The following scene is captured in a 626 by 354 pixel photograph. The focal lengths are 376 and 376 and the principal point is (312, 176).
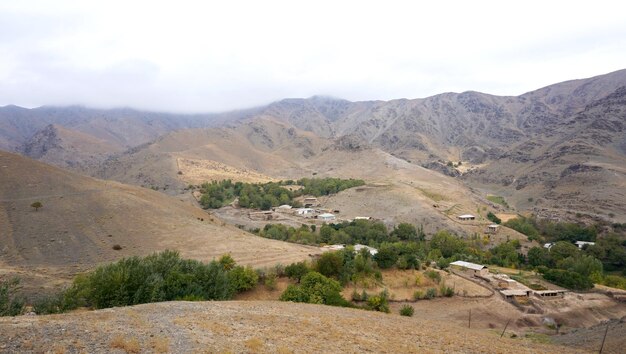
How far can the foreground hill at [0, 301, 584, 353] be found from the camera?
1227cm

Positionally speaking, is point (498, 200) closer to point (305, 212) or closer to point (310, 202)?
point (310, 202)

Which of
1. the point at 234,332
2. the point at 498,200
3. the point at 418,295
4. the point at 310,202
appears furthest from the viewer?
the point at 498,200

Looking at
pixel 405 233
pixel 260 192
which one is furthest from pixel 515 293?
pixel 260 192

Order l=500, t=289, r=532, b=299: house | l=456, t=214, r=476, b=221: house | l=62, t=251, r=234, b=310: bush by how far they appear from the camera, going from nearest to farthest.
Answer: l=62, t=251, r=234, b=310: bush → l=500, t=289, r=532, b=299: house → l=456, t=214, r=476, b=221: house

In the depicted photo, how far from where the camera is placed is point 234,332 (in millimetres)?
15281

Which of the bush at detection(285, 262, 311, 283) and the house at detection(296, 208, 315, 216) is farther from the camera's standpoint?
the house at detection(296, 208, 315, 216)

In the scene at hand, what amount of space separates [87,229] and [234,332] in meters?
44.2

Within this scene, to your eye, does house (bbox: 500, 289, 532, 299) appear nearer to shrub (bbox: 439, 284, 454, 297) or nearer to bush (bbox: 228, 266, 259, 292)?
shrub (bbox: 439, 284, 454, 297)

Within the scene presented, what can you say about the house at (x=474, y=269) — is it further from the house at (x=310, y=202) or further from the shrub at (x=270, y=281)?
the house at (x=310, y=202)

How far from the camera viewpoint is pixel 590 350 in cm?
2100

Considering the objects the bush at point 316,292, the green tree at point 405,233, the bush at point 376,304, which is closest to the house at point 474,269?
the green tree at point 405,233

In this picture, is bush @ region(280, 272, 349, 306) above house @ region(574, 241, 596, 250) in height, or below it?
above

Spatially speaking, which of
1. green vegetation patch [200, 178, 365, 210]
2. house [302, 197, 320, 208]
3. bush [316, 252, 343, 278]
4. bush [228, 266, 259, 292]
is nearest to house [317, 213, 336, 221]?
house [302, 197, 320, 208]

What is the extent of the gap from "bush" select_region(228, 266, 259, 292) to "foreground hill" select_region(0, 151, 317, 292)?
26.1ft
